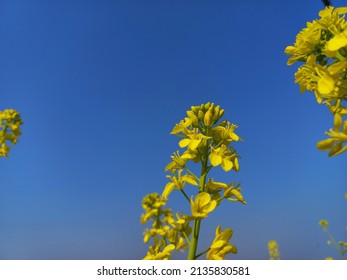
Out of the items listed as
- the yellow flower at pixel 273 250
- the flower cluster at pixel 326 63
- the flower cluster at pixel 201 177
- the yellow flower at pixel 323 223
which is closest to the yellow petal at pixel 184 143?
the flower cluster at pixel 201 177

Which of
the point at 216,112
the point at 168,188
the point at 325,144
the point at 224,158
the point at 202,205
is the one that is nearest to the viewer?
the point at 325,144

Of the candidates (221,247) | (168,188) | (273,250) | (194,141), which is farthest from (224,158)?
(273,250)

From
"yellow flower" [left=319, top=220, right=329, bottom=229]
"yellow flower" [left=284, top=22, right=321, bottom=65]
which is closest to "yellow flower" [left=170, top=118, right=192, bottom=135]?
"yellow flower" [left=284, top=22, right=321, bottom=65]

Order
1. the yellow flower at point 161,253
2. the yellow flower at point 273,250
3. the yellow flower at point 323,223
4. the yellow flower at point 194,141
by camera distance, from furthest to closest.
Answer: the yellow flower at point 273,250, the yellow flower at point 323,223, the yellow flower at point 194,141, the yellow flower at point 161,253

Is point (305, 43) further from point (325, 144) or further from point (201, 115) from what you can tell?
point (325, 144)

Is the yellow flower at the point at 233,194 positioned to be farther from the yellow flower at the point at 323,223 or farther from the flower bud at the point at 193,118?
the yellow flower at the point at 323,223
